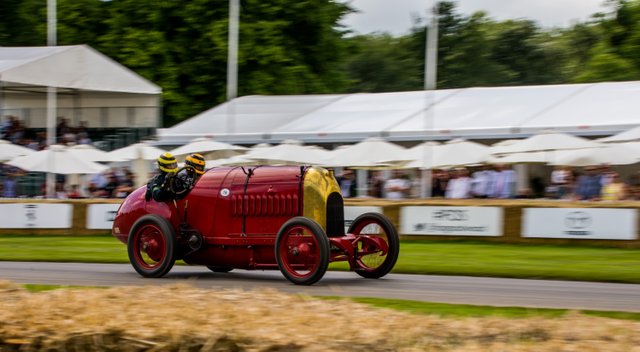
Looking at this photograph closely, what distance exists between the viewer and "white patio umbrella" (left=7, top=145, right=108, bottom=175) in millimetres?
27531

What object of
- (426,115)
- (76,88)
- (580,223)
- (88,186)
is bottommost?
(580,223)

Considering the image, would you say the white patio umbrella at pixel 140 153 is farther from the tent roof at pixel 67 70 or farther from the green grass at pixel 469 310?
the green grass at pixel 469 310

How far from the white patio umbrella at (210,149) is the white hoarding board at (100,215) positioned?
235 inches

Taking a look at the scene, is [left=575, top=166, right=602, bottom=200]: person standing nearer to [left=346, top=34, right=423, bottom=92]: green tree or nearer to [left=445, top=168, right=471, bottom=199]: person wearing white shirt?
[left=445, top=168, right=471, bottom=199]: person wearing white shirt

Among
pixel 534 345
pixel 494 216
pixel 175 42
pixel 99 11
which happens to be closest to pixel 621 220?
pixel 494 216

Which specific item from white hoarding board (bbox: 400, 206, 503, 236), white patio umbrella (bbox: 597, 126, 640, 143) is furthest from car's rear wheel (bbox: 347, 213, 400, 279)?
white patio umbrella (bbox: 597, 126, 640, 143)

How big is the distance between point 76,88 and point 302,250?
21.8 meters

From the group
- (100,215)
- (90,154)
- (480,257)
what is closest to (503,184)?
(480,257)

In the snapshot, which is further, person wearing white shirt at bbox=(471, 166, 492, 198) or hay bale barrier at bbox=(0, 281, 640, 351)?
person wearing white shirt at bbox=(471, 166, 492, 198)

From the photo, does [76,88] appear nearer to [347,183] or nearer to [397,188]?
[347,183]

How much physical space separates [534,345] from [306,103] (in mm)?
28131

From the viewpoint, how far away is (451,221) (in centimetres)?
1969

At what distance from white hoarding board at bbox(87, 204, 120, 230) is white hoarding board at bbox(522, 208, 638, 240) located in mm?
9460

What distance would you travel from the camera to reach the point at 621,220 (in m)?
17.9
